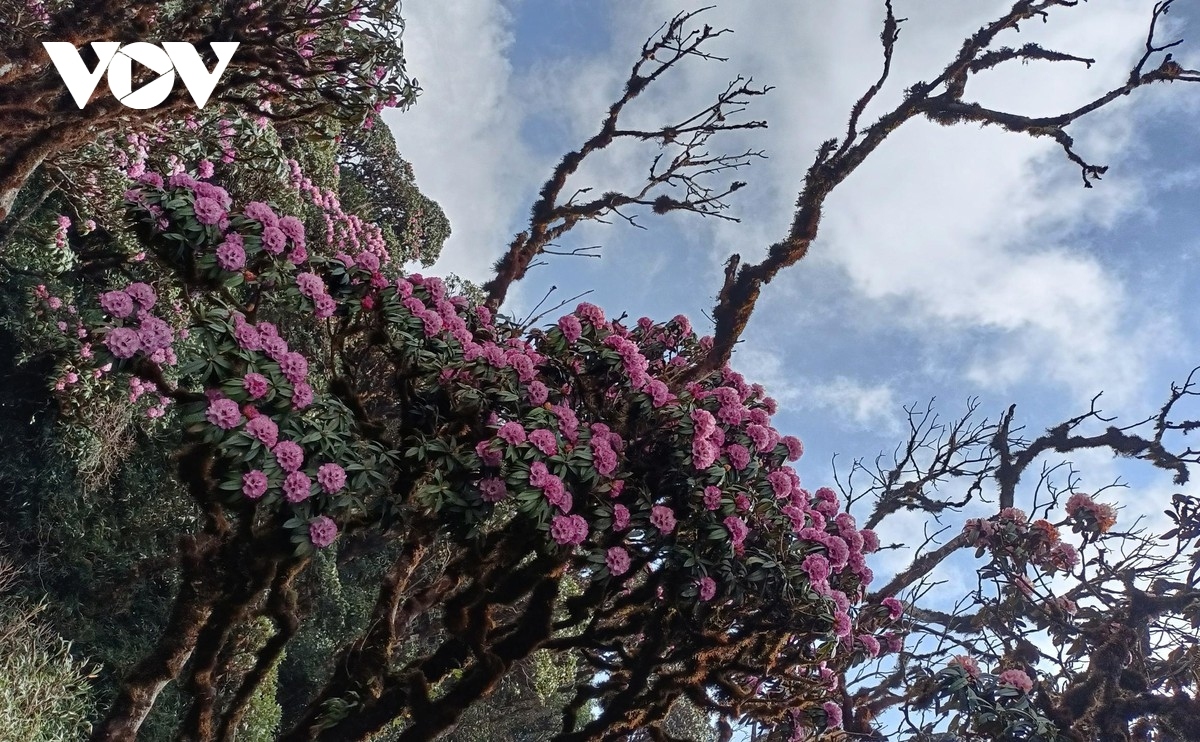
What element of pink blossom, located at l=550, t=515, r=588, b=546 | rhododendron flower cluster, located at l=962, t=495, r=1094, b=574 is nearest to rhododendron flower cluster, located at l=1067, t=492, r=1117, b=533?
rhododendron flower cluster, located at l=962, t=495, r=1094, b=574

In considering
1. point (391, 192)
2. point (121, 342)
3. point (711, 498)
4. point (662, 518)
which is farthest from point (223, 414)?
point (391, 192)

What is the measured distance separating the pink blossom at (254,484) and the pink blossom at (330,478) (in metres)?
0.28

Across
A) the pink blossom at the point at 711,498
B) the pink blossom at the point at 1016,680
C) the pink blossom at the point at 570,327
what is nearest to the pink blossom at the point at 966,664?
the pink blossom at the point at 1016,680

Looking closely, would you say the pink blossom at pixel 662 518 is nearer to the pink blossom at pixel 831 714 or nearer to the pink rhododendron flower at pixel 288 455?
the pink rhododendron flower at pixel 288 455

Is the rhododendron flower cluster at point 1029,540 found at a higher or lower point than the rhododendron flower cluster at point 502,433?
higher

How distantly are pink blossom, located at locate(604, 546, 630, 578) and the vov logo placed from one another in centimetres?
416

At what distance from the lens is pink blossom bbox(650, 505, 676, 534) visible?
503 cm

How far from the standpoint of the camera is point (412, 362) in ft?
16.7

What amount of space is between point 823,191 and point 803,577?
6027 millimetres

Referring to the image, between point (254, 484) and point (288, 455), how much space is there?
21 centimetres

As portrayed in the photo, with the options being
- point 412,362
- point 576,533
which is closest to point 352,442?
point 412,362

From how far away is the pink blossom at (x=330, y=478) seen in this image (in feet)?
13.6

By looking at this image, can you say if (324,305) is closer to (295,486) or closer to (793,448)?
(295,486)

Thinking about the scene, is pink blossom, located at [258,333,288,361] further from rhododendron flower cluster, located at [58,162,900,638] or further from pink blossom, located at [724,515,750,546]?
pink blossom, located at [724,515,750,546]
